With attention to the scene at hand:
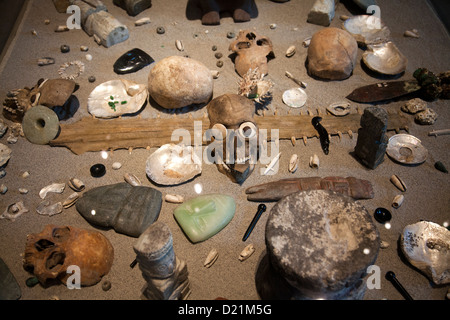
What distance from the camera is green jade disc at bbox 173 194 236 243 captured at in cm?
334

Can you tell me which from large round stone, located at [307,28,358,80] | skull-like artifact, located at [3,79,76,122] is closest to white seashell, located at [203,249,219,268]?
skull-like artifact, located at [3,79,76,122]

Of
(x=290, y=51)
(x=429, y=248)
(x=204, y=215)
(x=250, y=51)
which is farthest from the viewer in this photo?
(x=290, y=51)

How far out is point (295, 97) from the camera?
4.60 metres

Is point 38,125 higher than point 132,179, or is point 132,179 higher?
point 38,125

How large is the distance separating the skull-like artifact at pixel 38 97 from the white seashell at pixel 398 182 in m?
4.05

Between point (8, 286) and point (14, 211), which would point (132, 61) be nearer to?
point (14, 211)

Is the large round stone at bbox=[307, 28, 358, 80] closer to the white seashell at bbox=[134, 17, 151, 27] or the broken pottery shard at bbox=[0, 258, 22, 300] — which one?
the white seashell at bbox=[134, 17, 151, 27]

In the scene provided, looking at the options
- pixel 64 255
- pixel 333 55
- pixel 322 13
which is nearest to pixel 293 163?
pixel 333 55

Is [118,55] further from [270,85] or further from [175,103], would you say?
[270,85]

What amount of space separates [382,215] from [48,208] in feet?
11.6

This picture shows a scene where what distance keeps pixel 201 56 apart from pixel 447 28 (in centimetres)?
425

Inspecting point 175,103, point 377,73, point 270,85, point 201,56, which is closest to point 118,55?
point 201,56

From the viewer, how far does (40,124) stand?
4.14 m

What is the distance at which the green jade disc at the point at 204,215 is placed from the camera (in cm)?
334
